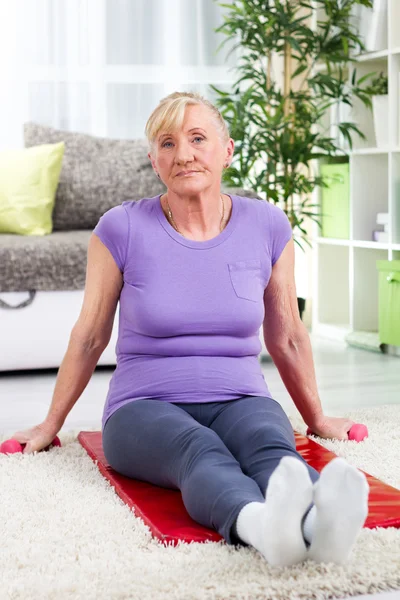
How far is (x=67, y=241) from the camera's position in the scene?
11.3ft

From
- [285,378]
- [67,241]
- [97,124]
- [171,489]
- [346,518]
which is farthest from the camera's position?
[97,124]

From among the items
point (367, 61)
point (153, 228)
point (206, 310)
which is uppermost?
point (367, 61)

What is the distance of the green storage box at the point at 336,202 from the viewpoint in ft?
14.1

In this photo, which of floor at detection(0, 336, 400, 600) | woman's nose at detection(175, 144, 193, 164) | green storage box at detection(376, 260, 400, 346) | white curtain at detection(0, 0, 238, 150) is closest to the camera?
woman's nose at detection(175, 144, 193, 164)

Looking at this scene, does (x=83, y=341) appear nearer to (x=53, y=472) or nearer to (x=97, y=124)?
(x=53, y=472)

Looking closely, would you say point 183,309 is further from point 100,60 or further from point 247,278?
point 100,60

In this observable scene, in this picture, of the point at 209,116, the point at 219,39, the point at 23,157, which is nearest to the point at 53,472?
the point at 209,116

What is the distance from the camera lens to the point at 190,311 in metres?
1.89

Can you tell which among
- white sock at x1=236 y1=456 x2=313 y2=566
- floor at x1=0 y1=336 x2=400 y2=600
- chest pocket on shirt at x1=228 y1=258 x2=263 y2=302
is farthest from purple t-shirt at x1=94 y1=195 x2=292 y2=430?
floor at x1=0 y1=336 x2=400 y2=600

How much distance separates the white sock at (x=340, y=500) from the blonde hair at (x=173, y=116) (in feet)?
2.93

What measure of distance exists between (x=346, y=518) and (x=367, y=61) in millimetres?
3267

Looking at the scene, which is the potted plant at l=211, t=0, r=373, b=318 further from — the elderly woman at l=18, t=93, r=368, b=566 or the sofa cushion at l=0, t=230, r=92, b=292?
the elderly woman at l=18, t=93, r=368, b=566

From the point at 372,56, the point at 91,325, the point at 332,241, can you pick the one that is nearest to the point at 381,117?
the point at 372,56

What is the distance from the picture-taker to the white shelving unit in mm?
3887
